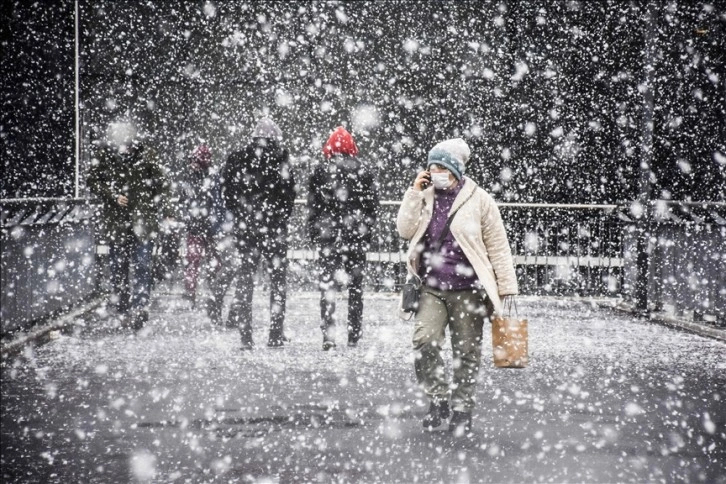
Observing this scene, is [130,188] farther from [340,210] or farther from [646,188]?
[646,188]

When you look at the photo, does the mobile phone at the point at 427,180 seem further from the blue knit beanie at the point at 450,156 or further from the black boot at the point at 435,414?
the black boot at the point at 435,414

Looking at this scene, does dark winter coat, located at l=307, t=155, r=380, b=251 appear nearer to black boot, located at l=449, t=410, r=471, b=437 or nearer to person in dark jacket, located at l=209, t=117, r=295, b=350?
person in dark jacket, located at l=209, t=117, r=295, b=350

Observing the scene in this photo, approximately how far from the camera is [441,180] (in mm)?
5602

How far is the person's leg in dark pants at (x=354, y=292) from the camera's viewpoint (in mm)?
8623

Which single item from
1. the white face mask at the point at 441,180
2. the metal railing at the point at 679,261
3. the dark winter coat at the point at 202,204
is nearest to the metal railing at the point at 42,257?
the dark winter coat at the point at 202,204

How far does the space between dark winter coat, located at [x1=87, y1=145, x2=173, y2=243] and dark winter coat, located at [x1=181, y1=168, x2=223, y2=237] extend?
61 cm

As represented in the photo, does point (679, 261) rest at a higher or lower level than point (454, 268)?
lower

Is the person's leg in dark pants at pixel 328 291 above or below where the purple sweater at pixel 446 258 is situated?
below

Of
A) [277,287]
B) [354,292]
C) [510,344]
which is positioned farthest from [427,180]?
[277,287]

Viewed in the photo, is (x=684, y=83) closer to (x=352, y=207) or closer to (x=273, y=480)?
(x=352, y=207)

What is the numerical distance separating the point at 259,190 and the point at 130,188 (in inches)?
87.2

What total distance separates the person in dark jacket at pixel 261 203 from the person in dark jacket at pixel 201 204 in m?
1.87

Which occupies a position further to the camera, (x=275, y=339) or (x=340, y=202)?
(x=275, y=339)

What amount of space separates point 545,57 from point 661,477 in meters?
12.9
